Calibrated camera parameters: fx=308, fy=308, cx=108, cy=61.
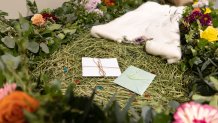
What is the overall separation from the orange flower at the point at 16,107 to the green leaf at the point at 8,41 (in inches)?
22.2

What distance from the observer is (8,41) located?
3.64ft

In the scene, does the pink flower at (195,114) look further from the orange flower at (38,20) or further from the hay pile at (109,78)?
the orange flower at (38,20)

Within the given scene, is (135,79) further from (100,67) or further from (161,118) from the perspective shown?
(161,118)

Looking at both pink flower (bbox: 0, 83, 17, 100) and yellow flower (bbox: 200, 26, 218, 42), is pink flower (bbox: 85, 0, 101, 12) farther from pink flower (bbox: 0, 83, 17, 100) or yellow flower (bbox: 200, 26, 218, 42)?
pink flower (bbox: 0, 83, 17, 100)

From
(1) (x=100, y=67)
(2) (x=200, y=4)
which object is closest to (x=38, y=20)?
(1) (x=100, y=67)

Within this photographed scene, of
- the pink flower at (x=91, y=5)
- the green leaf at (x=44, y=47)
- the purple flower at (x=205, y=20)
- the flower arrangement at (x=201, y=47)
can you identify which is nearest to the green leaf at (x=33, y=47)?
the green leaf at (x=44, y=47)

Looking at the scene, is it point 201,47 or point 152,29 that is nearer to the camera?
point 201,47

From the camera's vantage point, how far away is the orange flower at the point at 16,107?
56 cm

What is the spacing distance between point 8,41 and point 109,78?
1.28ft

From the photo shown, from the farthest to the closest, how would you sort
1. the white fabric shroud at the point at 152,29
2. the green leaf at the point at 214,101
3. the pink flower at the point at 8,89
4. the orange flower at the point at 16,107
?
the white fabric shroud at the point at 152,29 < the green leaf at the point at 214,101 < the pink flower at the point at 8,89 < the orange flower at the point at 16,107

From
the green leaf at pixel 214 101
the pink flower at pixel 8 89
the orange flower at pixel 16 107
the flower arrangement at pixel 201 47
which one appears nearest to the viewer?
the orange flower at pixel 16 107

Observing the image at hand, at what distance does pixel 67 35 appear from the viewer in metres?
1.32

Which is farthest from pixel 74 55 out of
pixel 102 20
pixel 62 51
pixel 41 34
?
pixel 102 20

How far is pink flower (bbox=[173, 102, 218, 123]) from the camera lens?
28.1 inches
